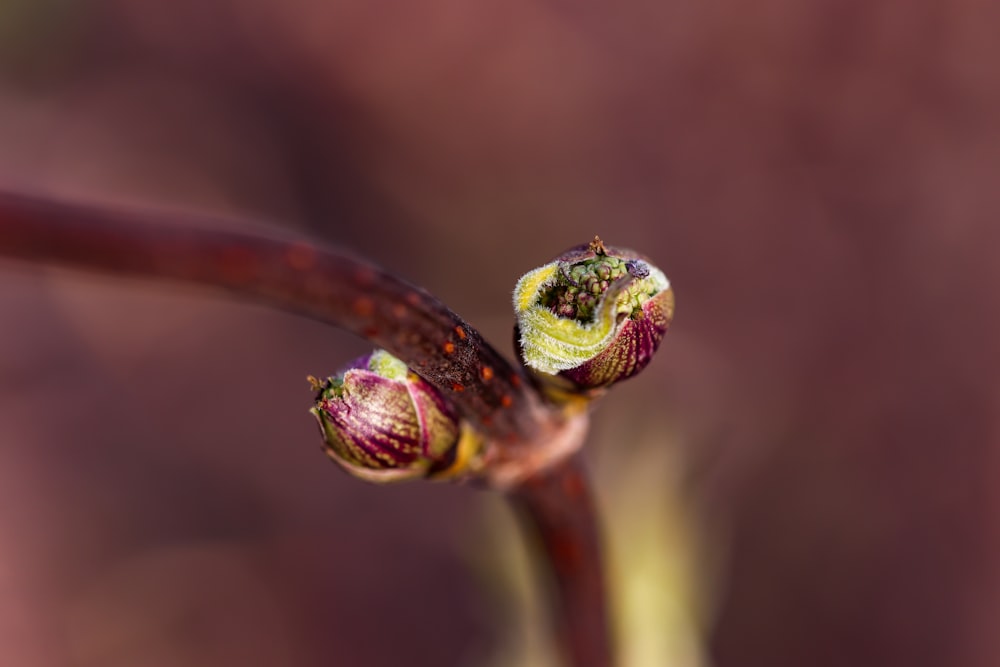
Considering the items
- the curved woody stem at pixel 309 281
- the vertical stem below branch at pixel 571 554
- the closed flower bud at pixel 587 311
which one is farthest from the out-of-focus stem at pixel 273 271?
the vertical stem below branch at pixel 571 554

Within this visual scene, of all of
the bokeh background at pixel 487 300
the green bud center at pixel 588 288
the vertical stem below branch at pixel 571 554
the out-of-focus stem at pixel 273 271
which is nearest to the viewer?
the out-of-focus stem at pixel 273 271

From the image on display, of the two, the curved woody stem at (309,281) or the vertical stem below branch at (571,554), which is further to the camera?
the vertical stem below branch at (571,554)

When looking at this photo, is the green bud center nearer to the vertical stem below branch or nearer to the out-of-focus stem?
the out-of-focus stem

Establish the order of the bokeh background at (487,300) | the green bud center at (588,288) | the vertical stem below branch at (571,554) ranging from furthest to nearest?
the bokeh background at (487,300)
the vertical stem below branch at (571,554)
the green bud center at (588,288)

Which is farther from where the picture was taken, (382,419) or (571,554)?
(571,554)

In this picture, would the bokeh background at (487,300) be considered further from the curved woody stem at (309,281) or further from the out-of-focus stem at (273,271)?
the out-of-focus stem at (273,271)

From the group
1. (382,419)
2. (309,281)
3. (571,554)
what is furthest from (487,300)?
(309,281)

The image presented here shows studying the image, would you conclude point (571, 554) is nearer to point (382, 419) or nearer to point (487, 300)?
point (382, 419)
